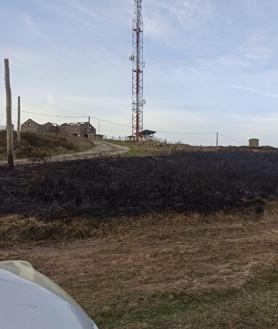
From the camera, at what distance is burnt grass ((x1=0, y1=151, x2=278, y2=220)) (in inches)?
463

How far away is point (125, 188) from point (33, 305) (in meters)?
10.8

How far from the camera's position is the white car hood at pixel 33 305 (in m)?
2.06

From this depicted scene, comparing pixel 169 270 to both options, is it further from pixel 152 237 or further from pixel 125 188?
pixel 125 188

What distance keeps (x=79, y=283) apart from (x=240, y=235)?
415cm

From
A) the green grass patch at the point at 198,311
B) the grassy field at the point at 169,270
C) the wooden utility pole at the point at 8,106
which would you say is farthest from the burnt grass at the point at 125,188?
the green grass patch at the point at 198,311

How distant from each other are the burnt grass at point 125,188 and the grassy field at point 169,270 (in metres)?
1.07

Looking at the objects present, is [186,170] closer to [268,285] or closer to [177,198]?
[177,198]

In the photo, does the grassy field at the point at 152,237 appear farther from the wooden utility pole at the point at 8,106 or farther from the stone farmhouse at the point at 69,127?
the stone farmhouse at the point at 69,127

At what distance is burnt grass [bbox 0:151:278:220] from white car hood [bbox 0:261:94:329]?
834 centimetres

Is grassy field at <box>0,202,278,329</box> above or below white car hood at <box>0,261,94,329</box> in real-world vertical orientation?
below

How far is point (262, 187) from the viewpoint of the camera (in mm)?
15039

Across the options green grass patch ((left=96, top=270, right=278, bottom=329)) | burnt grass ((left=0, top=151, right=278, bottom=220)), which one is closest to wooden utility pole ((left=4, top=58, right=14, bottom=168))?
burnt grass ((left=0, top=151, right=278, bottom=220))

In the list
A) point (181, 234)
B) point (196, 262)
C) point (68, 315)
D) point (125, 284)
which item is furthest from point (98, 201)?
point (68, 315)

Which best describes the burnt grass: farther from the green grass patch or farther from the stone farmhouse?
the stone farmhouse
